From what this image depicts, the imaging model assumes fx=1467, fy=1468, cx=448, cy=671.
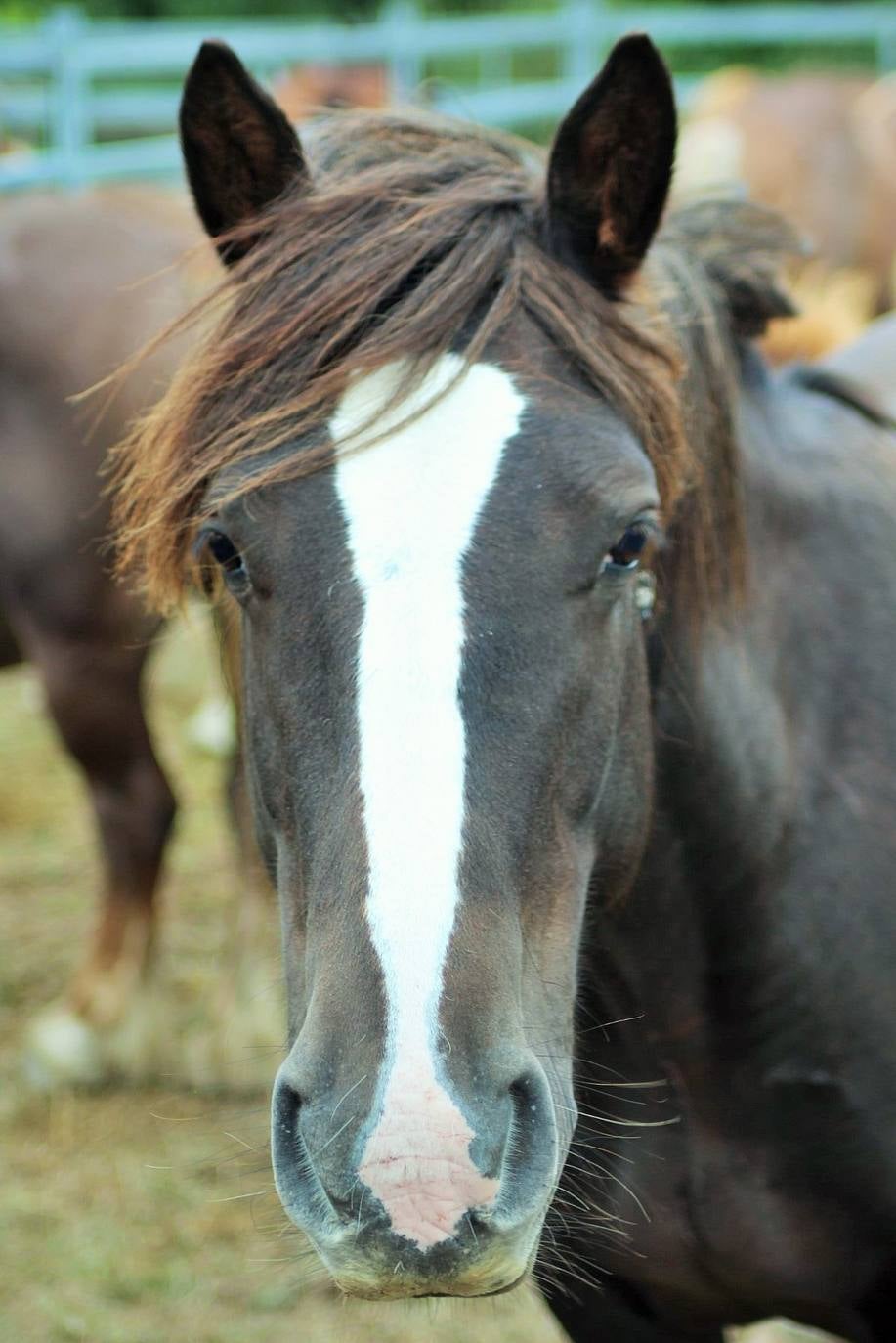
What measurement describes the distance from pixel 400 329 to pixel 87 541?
7.98 ft

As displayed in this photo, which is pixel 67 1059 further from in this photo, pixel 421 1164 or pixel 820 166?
pixel 820 166

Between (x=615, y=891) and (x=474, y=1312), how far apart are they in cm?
179

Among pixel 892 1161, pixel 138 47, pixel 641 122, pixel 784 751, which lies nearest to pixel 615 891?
pixel 784 751

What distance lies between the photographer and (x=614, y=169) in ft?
6.44

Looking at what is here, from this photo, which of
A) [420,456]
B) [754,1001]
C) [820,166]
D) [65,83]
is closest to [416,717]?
[420,456]

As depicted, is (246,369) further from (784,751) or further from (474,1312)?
(474,1312)

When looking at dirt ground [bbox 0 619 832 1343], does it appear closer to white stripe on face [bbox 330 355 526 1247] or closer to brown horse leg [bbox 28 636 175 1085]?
brown horse leg [bbox 28 636 175 1085]

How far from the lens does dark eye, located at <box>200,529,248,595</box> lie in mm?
1859

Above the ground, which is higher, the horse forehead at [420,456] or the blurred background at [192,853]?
the horse forehead at [420,456]

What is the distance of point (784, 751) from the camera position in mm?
2232

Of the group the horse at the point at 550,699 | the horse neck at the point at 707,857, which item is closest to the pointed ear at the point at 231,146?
the horse at the point at 550,699

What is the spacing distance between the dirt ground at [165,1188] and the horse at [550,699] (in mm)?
445

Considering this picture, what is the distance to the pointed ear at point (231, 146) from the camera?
194 cm

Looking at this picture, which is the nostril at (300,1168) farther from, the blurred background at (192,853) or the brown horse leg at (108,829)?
the brown horse leg at (108,829)
